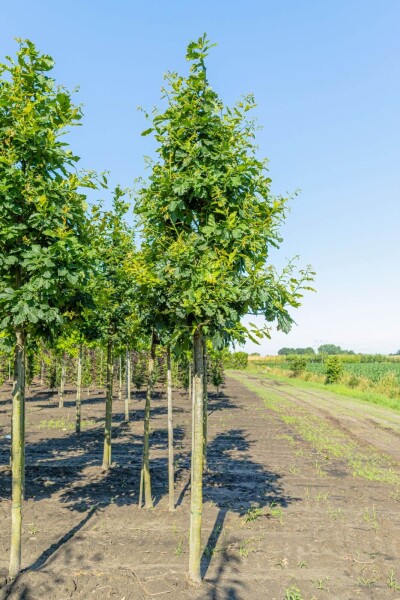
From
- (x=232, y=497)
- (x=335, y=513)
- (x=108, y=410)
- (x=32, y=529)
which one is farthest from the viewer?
(x=108, y=410)

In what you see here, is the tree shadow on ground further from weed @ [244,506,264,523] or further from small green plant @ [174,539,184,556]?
small green plant @ [174,539,184,556]

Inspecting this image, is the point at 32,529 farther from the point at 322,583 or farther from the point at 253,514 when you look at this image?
the point at 322,583

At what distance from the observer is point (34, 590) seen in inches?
213

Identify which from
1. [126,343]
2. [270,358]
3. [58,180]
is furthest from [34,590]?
[270,358]

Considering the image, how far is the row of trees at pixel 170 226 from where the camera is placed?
18.0ft

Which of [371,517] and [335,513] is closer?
[371,517]

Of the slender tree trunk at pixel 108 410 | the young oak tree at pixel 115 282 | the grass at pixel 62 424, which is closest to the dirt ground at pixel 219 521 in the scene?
the slender tree trunk at pixel 108 410

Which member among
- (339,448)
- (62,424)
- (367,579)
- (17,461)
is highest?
(17,461)

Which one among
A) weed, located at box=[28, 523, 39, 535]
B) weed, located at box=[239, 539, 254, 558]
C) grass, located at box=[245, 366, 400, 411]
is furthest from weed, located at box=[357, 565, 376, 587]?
grass, located at box=[245, 366, 400, 411]

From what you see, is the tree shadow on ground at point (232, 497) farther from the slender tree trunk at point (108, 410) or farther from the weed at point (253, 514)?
the slender tree trunk at point (108, 410)

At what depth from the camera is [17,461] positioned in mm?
5738

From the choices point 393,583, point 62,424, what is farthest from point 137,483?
point 62,424

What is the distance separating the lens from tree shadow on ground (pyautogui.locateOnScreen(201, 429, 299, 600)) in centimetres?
596

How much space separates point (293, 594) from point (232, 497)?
389 centimetres
